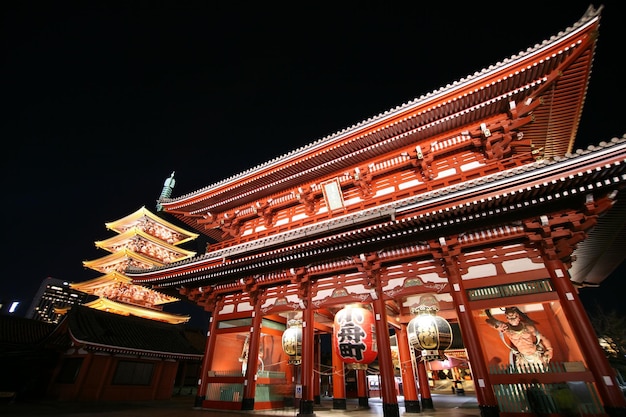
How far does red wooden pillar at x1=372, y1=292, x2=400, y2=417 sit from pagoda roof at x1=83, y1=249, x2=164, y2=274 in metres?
27.6

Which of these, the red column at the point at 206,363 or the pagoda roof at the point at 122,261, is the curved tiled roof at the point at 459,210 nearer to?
the red column at the point at 206,363

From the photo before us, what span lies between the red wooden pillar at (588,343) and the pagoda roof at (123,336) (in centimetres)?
1913

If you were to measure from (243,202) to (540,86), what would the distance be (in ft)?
40.4

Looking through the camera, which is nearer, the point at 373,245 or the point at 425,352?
the point at 425,352

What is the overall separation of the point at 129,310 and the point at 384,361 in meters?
25.9

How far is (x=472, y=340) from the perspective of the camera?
736 centimetres

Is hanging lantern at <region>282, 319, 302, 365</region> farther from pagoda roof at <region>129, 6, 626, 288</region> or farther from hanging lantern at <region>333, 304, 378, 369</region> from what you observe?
pagoda roof at <region>129, 6, 626, 288</region>

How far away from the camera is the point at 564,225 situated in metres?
7.46

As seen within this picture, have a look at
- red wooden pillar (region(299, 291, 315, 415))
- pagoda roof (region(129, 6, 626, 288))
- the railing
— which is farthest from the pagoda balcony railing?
red wooden pillar (region(299, 291, 315, 415))

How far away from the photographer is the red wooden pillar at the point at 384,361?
7965mm

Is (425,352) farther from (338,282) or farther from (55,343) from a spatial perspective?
(55,343)

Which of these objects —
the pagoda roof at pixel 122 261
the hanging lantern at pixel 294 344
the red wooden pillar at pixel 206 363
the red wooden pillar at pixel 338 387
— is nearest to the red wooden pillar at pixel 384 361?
the hanging lantern at pixel 294 344

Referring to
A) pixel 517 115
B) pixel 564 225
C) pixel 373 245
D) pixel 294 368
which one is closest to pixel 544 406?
pixel 564 225

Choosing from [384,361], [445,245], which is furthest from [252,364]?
[445,245]
